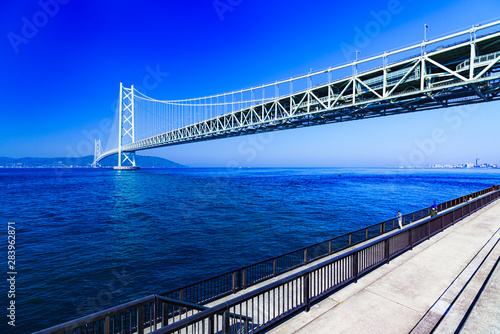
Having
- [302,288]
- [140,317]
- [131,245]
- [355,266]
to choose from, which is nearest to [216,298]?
[302,288]

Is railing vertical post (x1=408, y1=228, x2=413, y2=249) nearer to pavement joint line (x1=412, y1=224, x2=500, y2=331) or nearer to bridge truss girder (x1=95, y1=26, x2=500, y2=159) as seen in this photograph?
pavement joint line (x1=412, y1=224, x2=500, y2=331)

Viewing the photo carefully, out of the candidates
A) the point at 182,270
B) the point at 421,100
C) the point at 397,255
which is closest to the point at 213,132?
the point at 421,100

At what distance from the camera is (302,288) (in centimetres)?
734

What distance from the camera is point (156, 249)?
1495 cm

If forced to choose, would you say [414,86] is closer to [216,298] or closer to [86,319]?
[216,298]

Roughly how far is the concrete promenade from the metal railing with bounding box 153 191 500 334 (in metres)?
0.21

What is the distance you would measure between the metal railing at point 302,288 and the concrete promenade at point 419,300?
21 centimetres

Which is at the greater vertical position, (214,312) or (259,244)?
(214,312)

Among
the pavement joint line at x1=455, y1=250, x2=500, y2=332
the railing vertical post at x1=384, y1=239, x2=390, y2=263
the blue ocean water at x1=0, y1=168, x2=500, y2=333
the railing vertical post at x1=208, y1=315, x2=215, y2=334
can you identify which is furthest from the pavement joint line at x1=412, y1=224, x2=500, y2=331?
the blue ocean water at x1=0, y1=168, x2=500, y2=333

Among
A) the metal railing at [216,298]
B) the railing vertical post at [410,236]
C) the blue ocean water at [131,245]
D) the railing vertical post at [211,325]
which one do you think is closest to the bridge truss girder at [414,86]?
the blue ocean water at [131,245]

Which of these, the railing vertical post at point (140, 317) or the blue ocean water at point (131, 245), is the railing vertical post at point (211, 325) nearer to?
the railing vertical post at point (140, 317)

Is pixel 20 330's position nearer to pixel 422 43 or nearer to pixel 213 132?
pixel 422 43

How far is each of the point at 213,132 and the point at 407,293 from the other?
6552 centimetres

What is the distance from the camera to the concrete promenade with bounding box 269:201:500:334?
4688mm
